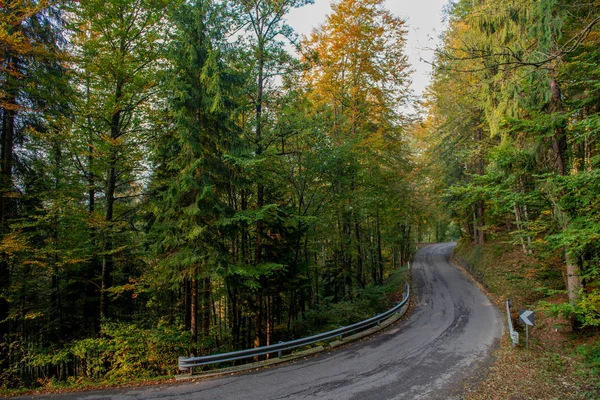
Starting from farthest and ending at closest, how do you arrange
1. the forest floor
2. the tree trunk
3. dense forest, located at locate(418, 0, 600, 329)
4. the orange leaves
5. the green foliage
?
the orange leaves, the tree trunk, the green foliage, dense forest, located at locate(418, 0, 600, 329), the forest floor

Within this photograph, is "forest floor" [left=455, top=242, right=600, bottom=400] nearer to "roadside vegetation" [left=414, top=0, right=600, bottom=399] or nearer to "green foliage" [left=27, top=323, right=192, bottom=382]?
"roadside vegetation" [left=414, top=0, right=600, bottom=399]

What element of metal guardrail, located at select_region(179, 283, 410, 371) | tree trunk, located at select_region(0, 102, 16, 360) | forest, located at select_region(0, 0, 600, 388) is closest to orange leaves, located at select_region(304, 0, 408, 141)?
forest, located at select_region(0, 0, 600, 388)

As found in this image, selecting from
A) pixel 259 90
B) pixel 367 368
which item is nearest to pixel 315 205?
pixel 259 90

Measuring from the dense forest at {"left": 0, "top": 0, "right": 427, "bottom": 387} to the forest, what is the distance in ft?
0.28

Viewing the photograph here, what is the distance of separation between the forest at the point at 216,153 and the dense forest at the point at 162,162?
85mm

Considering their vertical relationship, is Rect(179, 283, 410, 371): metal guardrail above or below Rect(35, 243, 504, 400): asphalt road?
above

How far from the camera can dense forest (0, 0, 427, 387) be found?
28.8ft

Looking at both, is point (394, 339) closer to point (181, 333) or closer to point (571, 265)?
point (571, 265)

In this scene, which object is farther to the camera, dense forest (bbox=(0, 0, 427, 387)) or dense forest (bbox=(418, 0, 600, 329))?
dense forest (bbox=(0, 0, 427, 387))

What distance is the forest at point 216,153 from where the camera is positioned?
8094mm

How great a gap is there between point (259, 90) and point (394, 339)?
11.0 metres

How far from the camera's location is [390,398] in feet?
21.1

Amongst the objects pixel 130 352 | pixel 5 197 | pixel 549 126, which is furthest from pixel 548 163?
pixel 5 197

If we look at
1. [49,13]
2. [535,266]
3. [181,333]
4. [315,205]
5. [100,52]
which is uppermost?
[49,13]
